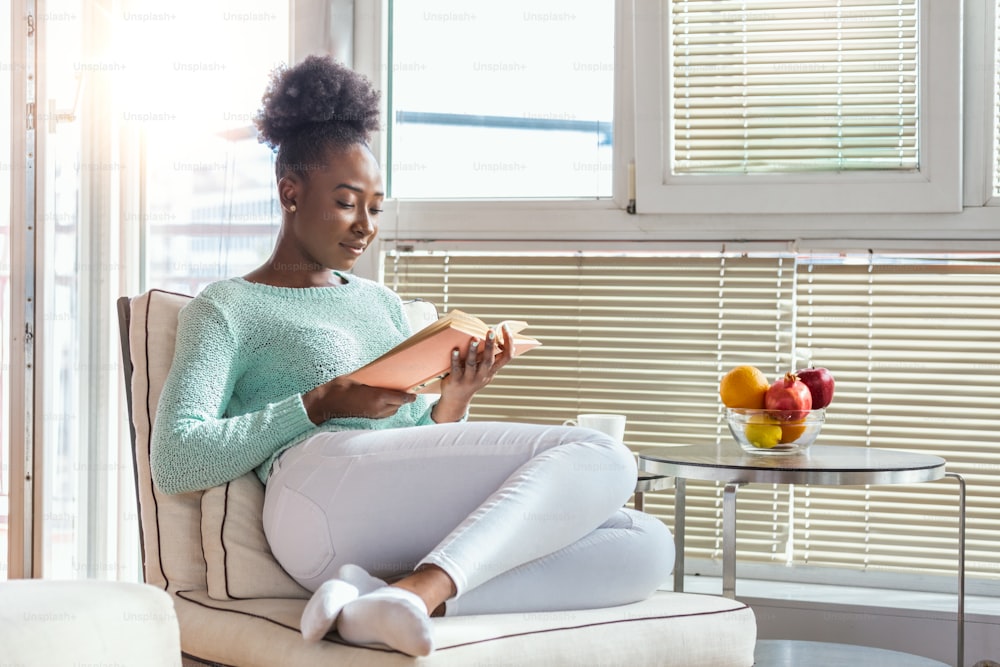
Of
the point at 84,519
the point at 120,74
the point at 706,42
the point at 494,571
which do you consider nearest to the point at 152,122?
the point at 120,74

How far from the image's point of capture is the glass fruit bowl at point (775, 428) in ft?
6.83

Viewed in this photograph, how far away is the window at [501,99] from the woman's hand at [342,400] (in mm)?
1221

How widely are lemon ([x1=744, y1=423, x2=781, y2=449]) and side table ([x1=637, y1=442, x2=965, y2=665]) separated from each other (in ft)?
0.12

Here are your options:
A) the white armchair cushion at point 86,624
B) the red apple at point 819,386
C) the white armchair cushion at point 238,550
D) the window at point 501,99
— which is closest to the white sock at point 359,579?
the white armchair cushion at point 238,550

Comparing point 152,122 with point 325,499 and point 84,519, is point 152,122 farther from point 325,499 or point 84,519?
point 325,499

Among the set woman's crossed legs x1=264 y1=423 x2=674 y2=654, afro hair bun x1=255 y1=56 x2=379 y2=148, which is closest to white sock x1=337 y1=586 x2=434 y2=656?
woman's crossed legs x1=264 y1=423 x2=674 y2=654

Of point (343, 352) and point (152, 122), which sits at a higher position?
point (152, 122)

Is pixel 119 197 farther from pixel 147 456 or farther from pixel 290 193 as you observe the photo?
pixel 147 456

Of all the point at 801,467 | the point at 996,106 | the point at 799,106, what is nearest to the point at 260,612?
the point at 801,467

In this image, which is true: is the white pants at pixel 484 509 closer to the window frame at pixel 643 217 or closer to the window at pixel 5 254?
the window frame at pixel 643 217

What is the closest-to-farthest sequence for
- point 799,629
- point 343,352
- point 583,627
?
point 583,627 → point 343,352 → point 799,629

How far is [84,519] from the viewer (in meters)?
2.96

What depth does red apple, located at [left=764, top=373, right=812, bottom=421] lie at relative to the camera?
2.07 metres

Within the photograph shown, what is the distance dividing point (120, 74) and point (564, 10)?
125 centimetres
